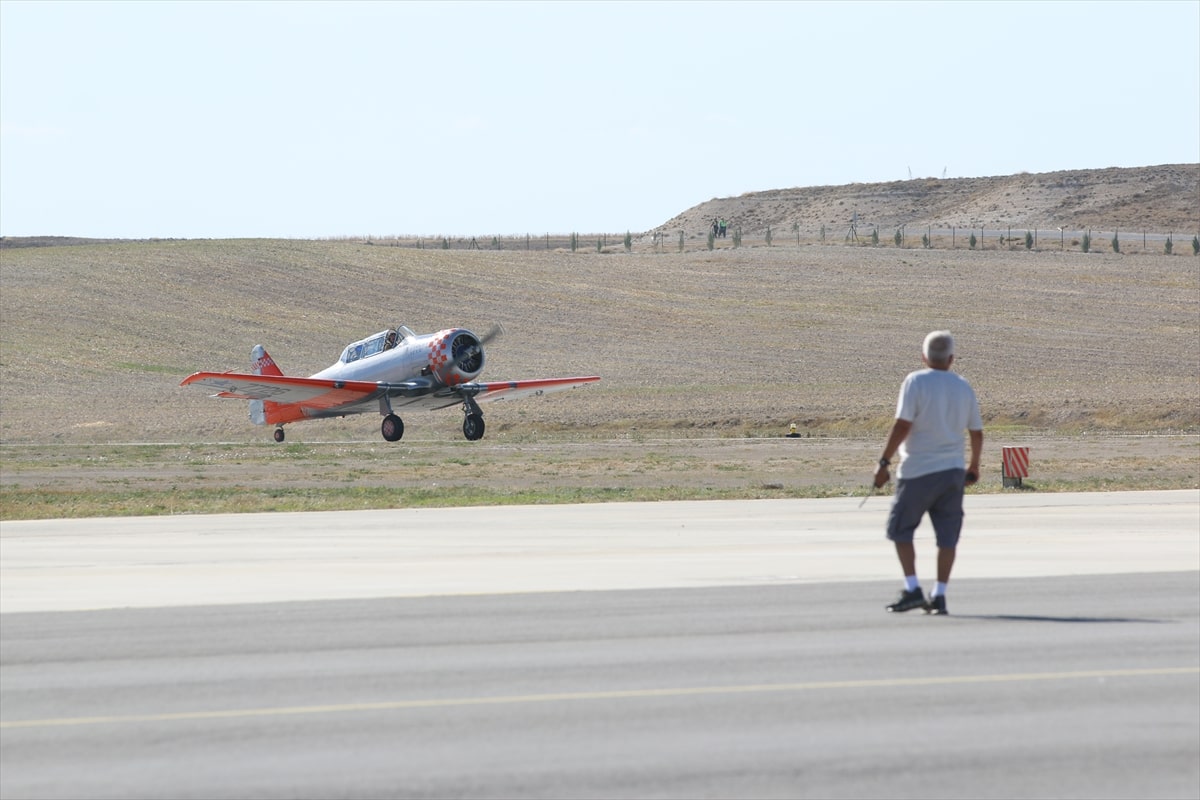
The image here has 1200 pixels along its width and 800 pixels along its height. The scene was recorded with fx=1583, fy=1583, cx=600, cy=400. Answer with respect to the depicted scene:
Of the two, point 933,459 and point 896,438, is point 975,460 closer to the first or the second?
point 933,459

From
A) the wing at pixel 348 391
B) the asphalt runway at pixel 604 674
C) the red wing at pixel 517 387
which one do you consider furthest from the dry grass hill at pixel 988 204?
the asphalt runway at pixel 604 674

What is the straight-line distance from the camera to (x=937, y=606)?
33.0ft

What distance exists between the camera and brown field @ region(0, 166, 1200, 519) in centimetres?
2644

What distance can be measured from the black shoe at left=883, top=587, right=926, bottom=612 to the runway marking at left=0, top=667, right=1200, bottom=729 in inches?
67.8

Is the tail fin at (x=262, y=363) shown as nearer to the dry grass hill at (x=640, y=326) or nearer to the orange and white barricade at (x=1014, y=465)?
the dry grass hill at (x=640, y=326)

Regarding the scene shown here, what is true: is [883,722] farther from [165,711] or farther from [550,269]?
[550,269]

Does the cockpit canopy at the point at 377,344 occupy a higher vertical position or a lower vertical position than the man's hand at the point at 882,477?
lower

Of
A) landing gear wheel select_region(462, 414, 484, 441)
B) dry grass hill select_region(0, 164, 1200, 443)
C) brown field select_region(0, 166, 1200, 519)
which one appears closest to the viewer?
brown field select_region(0, 166, 1200, 519)

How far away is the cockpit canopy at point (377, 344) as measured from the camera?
129 feet

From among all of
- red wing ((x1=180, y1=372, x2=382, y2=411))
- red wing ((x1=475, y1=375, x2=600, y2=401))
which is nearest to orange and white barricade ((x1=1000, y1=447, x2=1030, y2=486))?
red wing ((x1=475, y1=375, x2=600, y2=401))

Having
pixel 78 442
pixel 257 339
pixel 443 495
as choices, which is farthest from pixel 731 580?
pixel 257 339

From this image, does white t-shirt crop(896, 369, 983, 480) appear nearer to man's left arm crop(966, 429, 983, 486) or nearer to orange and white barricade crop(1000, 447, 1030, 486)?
man's left arm crop(966, 429, 983, 486)

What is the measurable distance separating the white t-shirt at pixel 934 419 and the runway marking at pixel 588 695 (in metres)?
1.93

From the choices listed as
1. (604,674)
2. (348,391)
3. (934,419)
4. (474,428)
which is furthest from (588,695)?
(348,391)
